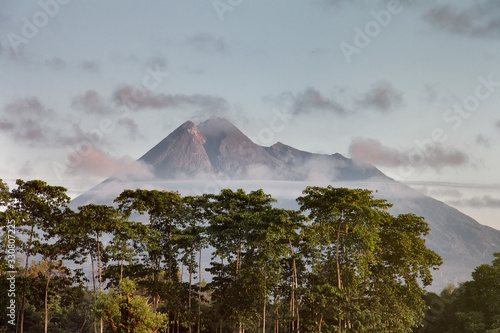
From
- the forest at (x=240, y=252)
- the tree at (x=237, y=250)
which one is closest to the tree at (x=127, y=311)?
the forest at (x=240, y=252)

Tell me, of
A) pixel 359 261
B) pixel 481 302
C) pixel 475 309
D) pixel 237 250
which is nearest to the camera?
pixel 359 261

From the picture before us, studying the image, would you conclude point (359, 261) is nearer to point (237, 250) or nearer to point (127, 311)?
point (237, 250)

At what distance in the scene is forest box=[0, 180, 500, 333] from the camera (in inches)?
1190

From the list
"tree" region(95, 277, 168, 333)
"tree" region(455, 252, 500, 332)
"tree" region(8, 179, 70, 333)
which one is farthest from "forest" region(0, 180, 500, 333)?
"tree" region(95, 277, 168, 333)

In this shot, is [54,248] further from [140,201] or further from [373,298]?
[373,298]

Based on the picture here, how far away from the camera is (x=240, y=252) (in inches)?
1339

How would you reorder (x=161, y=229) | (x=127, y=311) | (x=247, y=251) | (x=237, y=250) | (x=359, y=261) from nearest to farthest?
(x=127, y=311) < (x=359, y=261) < (x=247, y=251) < (x=237, y=250) < (x=161, y=229)

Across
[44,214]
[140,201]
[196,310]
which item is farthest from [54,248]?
[196,310]

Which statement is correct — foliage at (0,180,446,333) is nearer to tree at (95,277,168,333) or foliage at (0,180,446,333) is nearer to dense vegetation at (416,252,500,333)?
dense vegetation at (416,252,500,333)

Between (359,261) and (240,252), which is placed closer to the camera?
(359,261)

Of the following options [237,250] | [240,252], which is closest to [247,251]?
[237,250]

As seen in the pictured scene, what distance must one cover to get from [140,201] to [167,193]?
7.96ft

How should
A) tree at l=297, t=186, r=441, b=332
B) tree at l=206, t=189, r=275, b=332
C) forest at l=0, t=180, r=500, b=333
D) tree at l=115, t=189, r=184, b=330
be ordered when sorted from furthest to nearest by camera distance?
tree at l=115, t=189, r=184, b=330, tree at l=206, t=189, r=275, b=332, forest at l=0, t=180, r=500, b=333, tree at l=297, t=186, r=441, b=332

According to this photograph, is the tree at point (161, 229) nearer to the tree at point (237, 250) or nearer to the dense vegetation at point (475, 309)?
the tree at point (237, 250)
